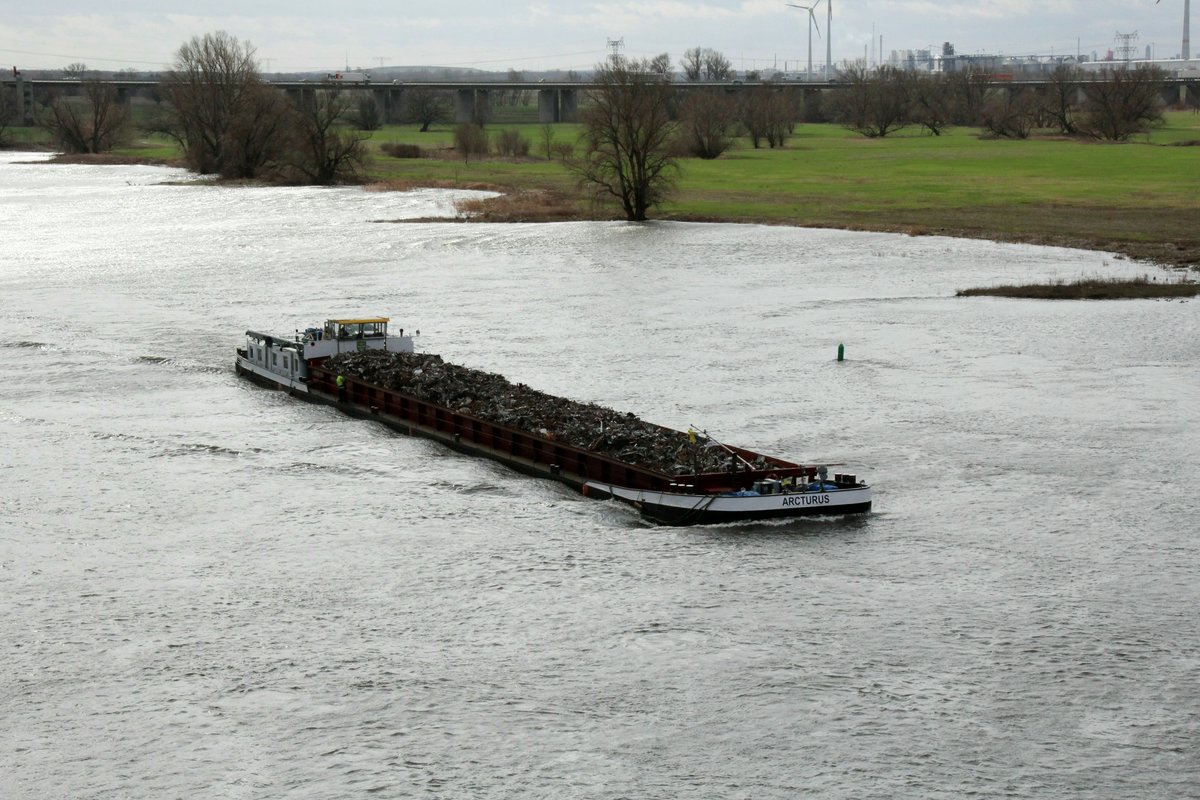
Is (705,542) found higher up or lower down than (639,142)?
Answer: lower down

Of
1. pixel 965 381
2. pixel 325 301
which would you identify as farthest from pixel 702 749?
pixel 325 301

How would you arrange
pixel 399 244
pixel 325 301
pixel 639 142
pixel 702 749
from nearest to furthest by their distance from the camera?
pixel 702 749 → pixel 325 301 → pixel 399 244 → pixel 639 142

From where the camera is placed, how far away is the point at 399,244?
8481 cm

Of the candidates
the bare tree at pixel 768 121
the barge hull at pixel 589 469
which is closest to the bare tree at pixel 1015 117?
Result: the bare tree at pixel 768 121

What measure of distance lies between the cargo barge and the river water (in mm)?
657

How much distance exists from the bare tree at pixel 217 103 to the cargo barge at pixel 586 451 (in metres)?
96.2

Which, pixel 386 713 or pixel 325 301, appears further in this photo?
pixel 325 301

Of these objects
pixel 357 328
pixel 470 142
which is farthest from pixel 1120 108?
pixel 357 328

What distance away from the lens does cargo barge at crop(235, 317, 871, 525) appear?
33.0 m

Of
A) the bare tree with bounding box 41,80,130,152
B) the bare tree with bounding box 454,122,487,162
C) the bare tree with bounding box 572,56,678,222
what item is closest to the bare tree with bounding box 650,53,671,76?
the bare tree with bounding box 572,56,678,222

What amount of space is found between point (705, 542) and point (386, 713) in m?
9.89

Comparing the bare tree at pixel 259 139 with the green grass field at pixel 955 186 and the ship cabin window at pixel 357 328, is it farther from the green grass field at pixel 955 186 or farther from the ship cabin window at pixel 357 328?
the ship cabin window at pixel 357 328

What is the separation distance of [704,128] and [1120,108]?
48927 millimetres

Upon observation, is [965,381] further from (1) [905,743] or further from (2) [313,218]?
(2) [313,218]
